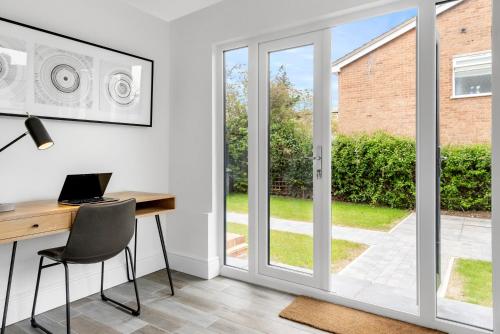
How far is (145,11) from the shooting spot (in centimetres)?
314

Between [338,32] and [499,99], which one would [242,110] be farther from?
[499,99]

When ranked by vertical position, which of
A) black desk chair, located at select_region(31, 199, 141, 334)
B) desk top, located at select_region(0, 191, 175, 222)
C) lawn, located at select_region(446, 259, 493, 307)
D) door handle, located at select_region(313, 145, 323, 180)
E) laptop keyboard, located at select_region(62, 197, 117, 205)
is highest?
door handle, located at select_region(313, 145, 323, 180)

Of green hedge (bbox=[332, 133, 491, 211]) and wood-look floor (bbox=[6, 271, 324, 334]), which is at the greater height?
green hedge (bbox=[332, 133, 491, 211])

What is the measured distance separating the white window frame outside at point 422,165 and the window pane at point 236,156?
0.08 meters

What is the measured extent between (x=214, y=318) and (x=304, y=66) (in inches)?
79.5

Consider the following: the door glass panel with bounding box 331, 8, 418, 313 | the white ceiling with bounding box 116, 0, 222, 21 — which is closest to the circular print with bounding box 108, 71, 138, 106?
the white ceiling with bounding box 116, 0, 222, 21

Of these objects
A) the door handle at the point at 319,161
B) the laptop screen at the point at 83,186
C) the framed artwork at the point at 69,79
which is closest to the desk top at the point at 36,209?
the laptop screen at the point at 83,186

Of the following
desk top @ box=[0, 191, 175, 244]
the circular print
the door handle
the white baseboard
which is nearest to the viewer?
desk top @ box=[0, 191, 175, 244]

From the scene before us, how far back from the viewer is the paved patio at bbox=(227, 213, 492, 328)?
2115 millimetres

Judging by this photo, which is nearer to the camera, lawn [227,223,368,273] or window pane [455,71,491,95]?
window pane [455,71,491,95]

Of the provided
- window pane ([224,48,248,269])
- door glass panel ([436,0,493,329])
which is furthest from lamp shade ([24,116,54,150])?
door glass panel ([436,0,493,329])

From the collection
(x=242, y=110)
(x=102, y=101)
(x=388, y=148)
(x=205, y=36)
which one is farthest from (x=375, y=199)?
(x=102, y=101)

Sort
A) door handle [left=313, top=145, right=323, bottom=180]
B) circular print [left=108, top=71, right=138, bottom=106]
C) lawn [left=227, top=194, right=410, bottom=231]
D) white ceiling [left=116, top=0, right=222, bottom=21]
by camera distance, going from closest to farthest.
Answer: lawn [left=227, top=194, right=410, bottom=231] → door handle [left=313, top=145, right=323, bottom=180] → circular print [left=108, top=71, right=138, bottom=106] → white ceiling [left=116, top=0, right=222, bottom=21]

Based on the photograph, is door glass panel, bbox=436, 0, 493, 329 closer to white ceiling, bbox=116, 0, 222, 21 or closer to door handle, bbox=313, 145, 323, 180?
door handle, bbox=313, 145, 323, 180
